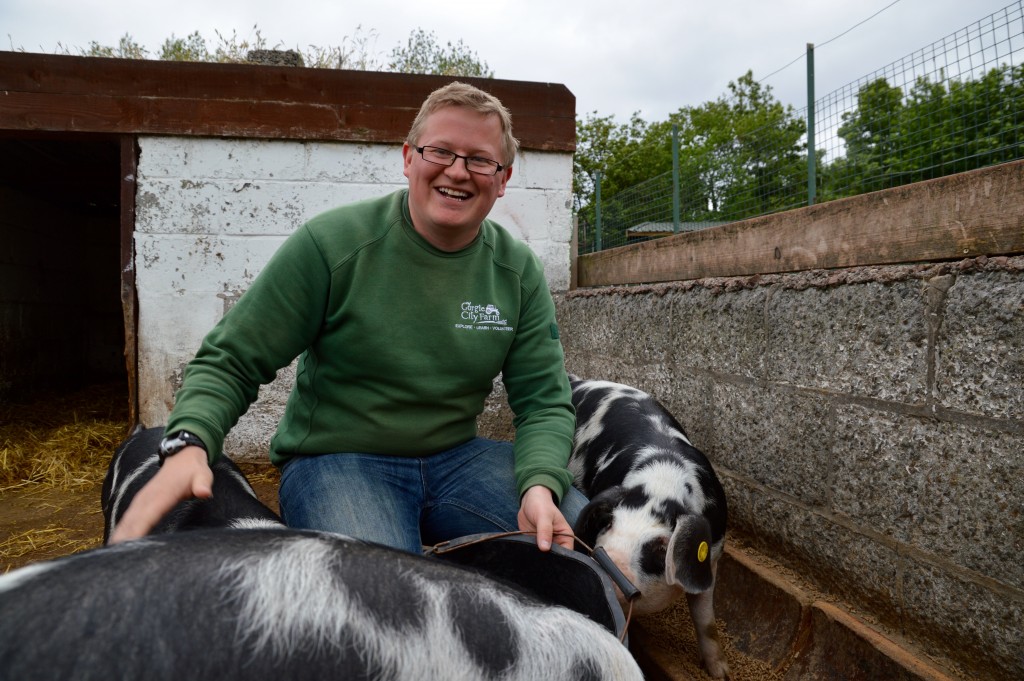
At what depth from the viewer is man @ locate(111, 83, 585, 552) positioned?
1.89 metres

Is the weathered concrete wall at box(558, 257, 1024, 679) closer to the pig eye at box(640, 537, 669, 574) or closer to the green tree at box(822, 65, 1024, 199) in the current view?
the pig eye at box(640, 537, 669, 574)

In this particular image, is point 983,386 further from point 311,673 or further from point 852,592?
point 311,673

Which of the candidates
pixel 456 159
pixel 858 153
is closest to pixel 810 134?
pixel 858 153

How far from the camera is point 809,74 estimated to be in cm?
418

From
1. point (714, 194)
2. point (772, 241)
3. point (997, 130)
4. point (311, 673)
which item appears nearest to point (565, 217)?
point (714, 194)

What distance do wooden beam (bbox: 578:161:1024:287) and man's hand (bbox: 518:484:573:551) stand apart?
134 centimetres

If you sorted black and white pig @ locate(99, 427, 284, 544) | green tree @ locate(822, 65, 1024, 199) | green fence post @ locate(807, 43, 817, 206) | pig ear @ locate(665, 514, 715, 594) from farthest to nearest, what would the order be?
green fence post @ locate(807, 43, 817, 206), green tree @ locate(822, 65, 1024, 199), pig ear @ locate(665, 514, 715, 594), black and white pig @ locate(99, 427, 284, 544)

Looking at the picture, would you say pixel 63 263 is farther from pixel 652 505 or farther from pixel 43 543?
pixel 652 505

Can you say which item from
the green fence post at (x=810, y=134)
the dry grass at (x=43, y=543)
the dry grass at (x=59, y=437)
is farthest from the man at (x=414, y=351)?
the dry grass at (x=59, y=437)

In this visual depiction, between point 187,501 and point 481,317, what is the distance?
0.91 m

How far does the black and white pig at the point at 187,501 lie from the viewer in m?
1.52

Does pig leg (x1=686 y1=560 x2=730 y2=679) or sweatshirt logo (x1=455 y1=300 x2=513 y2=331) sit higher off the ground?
sweatshirt logo (x1=455 y1=300 x2=513 y2=331)

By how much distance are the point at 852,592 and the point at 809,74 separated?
9.89 feet

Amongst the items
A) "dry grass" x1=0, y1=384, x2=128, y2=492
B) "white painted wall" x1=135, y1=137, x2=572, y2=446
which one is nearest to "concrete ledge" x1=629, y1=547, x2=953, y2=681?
"white painted wall" x1=135, y1=137, x2=572, y2=446
